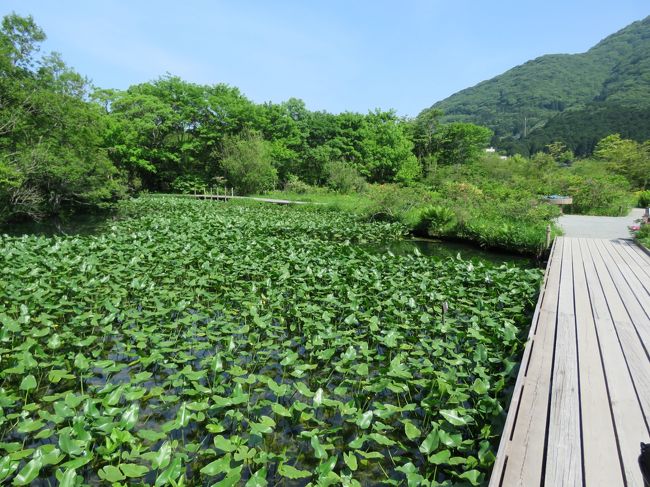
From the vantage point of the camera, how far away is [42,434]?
2.44 meters

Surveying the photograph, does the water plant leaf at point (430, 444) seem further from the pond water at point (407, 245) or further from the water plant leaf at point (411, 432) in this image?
the pond water at point (407, 245)

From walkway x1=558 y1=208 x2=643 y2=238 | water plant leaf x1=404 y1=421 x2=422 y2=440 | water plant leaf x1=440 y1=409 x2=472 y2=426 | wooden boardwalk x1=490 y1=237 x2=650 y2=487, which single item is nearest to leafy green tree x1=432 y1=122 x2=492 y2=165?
walkway x1=558 y1=208 x2=643 y2=238

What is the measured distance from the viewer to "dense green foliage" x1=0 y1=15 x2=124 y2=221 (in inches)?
468

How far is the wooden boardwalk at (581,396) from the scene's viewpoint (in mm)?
1898

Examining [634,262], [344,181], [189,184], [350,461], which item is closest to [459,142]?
[344,181]

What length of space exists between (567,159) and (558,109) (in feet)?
214

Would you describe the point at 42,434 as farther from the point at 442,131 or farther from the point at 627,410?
the point at 442,131

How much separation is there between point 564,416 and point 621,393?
0.58 m

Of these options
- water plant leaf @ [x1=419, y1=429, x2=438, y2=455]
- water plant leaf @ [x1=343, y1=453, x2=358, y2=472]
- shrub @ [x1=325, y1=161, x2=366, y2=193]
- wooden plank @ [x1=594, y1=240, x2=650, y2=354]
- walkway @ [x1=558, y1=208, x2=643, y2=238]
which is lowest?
water plant leaf @ [x1=343, y1=453, x2=358, y2=472]

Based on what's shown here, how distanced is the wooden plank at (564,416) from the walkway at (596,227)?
820 centimetres

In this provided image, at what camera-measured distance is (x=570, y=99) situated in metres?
90.8

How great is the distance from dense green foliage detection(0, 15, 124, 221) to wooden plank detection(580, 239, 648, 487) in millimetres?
13977

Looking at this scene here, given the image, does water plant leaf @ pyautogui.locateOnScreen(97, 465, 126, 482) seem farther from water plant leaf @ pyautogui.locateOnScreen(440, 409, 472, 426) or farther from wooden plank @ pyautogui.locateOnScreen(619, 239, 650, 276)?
wooden plank @ pyautogui.locateOnScreen(619, 239, 650, 276)

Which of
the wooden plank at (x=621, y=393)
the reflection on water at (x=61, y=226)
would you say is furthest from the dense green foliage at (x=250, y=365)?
the reflection on water at (x=61, y=226)
